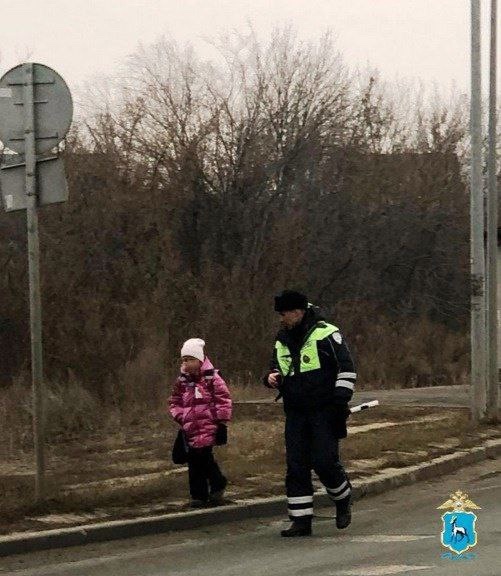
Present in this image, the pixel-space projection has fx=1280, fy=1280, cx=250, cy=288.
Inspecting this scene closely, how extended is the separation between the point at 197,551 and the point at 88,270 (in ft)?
48.9

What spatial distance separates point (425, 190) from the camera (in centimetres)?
3922

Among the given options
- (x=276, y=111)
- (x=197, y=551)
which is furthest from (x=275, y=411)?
(x=276, y=111)

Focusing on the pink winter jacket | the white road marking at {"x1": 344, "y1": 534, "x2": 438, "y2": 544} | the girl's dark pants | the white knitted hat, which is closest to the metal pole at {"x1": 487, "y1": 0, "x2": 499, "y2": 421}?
the girl's dark pants

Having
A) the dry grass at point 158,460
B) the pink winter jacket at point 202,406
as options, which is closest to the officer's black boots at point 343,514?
the pink winter jacket at point 202,406

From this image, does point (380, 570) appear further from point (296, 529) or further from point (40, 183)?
point (40, 183)

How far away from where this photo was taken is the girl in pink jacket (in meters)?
10.1

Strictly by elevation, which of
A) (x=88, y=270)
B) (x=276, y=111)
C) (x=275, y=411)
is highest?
(x=276, y=111)

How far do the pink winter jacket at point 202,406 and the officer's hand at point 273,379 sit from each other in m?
0.81

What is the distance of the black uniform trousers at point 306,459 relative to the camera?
364 inches

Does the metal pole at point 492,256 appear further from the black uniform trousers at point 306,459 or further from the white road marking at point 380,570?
the white road marking at point 380,570

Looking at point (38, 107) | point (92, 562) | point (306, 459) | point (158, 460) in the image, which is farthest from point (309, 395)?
point (158, 460)

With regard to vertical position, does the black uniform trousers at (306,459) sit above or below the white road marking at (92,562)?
above

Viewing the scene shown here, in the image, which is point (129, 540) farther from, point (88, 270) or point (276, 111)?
point (276, 111)

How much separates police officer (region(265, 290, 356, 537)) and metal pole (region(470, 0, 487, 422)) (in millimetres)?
7525
